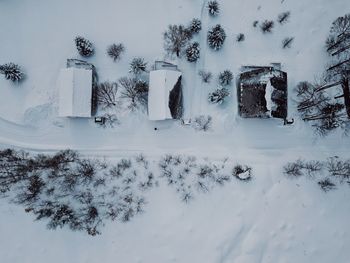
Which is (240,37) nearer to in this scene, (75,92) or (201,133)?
(201,133)

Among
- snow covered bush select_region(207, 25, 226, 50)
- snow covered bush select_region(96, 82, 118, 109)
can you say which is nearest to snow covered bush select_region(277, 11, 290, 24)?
snow covered bush select_region(207, 25, 226, 50)

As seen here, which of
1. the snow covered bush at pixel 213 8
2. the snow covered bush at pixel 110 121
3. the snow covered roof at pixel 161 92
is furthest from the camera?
the snow covered bush at pixel 110 121

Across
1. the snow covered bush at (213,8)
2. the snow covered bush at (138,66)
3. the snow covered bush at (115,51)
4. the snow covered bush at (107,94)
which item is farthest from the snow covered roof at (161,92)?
the snow covered bush at (213,8)

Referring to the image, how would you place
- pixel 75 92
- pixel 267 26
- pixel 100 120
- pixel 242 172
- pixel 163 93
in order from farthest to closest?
pixel 267 26
pixel 242 172
pixel 100 120
pixel 163 93
pixel 75 92

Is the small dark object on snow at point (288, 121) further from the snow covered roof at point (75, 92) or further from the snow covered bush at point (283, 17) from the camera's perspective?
the snow covered roof at point (75, 92)

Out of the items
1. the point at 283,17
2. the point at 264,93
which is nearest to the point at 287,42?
the point at 283,17
